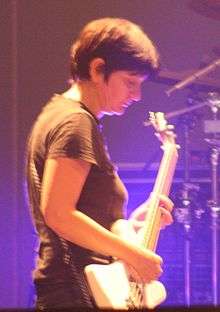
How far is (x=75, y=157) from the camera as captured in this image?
3.78ft

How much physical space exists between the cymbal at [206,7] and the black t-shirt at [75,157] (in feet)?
4.16

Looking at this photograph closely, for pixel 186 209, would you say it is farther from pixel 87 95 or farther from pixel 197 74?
pixel 87 95

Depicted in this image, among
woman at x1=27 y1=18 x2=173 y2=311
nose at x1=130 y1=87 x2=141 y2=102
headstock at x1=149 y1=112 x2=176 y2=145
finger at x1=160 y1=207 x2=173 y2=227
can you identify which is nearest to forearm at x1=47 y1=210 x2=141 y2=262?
woman at x1=27 y1=18 x2=173 y2=311

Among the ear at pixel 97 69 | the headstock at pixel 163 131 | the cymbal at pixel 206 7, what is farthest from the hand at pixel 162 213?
the cymbal at pixel 206 7

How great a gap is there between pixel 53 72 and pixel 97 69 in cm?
128

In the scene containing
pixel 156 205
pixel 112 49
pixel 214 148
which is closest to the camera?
pixel 112 49

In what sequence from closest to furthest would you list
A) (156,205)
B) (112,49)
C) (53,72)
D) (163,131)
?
1. (112,49)
2. (156,205)
3. (163,131)
4. (53,72)

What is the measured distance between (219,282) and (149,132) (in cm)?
69

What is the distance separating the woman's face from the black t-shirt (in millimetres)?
100

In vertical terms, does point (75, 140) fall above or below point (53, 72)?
above

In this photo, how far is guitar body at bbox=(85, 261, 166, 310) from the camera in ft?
3.87

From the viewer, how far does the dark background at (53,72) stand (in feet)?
8.10

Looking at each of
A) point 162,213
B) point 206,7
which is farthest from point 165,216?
point 206,7

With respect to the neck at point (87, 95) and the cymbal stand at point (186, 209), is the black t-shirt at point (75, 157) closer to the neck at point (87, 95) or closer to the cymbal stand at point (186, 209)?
the neck at point (87, 95)
